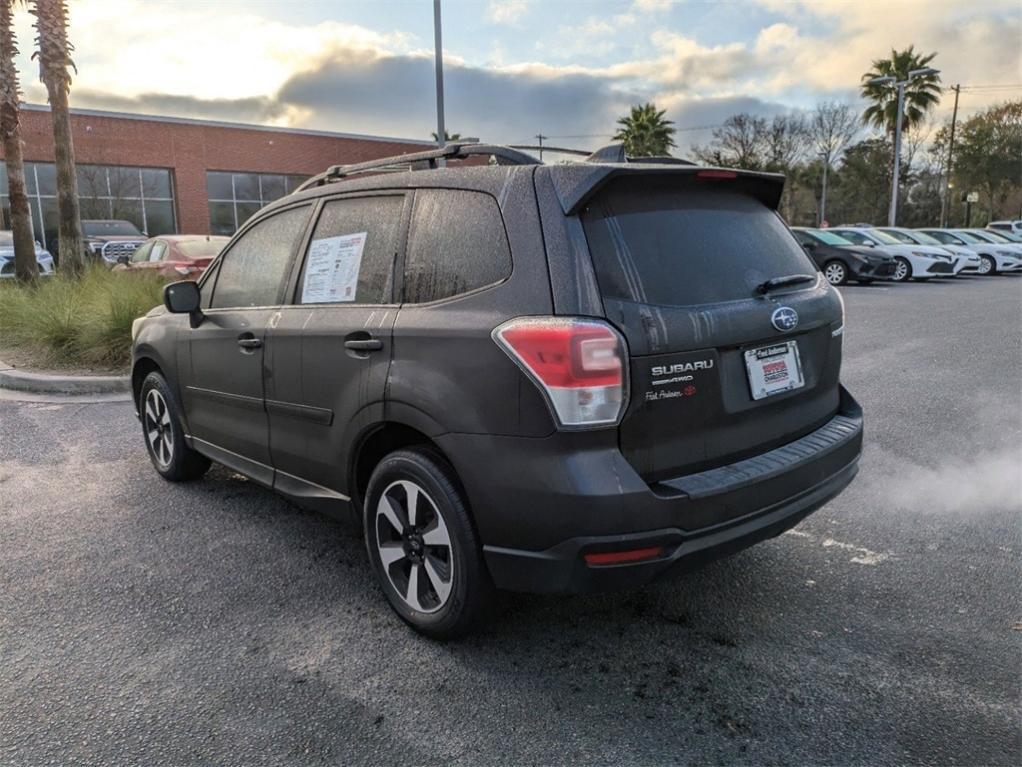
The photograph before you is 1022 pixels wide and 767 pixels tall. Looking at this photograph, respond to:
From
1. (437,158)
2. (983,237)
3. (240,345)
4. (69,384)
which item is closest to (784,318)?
(437,158)

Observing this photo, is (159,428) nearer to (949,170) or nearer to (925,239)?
(925,239)

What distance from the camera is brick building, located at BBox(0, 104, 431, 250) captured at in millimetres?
29781

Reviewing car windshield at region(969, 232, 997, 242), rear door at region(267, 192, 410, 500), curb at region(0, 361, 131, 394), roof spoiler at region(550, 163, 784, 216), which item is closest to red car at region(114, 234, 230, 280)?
curb at region(0, 361, 131, 394)

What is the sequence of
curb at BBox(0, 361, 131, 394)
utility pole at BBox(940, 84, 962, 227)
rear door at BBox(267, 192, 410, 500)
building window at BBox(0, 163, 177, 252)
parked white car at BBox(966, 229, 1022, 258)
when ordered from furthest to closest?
utility pole at BBox(940, 84, 962, 227) → building window at BBox(0, 163, 177, 252) → parked white car at BBox(966, 229, 1022, 258) → curb at BBox(0, 361, 131, 394) → rear door at BBox(267, 192, 410, 500)

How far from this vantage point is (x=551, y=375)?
245 cm

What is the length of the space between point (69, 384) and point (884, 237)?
20387 mm

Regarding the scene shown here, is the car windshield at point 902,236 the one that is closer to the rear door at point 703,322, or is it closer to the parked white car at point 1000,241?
the parked white car at point 1000,241

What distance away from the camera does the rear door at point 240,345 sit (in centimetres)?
381

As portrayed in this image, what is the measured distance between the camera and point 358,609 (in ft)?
10.7

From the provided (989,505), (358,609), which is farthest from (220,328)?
(989,505)

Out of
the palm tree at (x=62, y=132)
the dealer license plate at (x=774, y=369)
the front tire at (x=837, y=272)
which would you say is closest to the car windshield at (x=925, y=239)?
the front tire at (x=837, y=272)

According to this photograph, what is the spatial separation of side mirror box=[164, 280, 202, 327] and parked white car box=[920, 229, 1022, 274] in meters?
25.0

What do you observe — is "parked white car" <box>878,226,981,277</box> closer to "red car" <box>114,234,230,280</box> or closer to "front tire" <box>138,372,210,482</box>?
"red car" <box>114,234,230,280</box>

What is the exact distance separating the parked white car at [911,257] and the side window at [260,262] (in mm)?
19020
